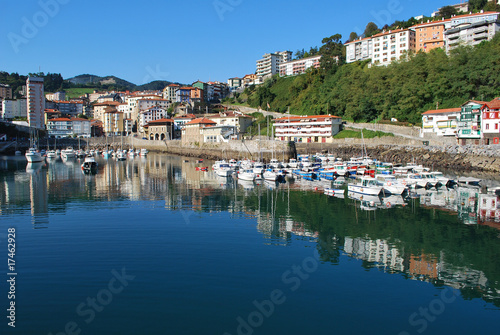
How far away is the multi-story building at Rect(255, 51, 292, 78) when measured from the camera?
10706 centimetres

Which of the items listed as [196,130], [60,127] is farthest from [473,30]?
[60,127]

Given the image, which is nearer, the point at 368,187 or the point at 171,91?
the point at 368,187

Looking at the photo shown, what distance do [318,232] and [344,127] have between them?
129 ft

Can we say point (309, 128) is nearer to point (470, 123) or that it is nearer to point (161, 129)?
point (470, 123)

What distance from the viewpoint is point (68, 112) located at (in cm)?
11606

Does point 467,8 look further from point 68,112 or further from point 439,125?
point 68,112

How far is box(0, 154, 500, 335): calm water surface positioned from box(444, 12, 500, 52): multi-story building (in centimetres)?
3991

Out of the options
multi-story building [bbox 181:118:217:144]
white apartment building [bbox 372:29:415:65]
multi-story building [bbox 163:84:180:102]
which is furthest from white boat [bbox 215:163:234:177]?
multi-story building [bbox 163:84:180:102]

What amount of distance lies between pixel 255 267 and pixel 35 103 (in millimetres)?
95695

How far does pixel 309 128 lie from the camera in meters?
53.9

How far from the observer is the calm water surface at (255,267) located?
29.5 feet

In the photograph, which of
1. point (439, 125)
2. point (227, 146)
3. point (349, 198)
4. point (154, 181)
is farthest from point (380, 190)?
point (227, 146)

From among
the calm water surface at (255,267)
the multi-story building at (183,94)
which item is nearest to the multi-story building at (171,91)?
the multi-story building at (183,94)

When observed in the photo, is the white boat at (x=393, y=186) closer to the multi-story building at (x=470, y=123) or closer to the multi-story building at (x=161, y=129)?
the multi-story building at (x=470, y=123)
